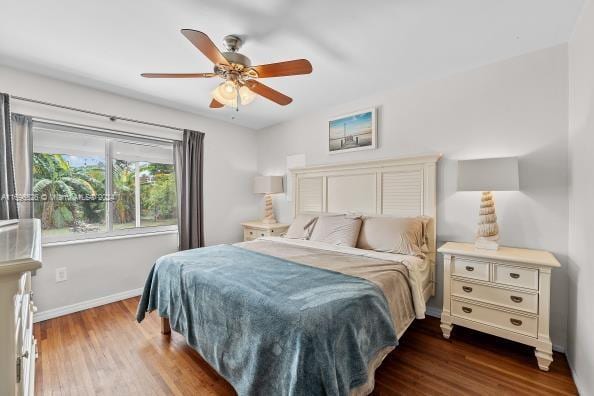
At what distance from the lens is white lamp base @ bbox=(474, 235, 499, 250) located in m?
2.09

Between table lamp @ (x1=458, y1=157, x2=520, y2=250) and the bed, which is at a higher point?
table lamp @ (x1=458, y1=157, x2=520, y2=250)

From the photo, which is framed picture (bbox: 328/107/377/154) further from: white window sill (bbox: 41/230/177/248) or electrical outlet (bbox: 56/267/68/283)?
electrical outlet (bbox: 56/267/68/283)

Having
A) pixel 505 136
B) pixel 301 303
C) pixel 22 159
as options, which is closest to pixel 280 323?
pixel 301 303

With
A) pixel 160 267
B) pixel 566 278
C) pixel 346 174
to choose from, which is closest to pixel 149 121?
pixel 160 267

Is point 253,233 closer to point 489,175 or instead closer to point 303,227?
point 303,227

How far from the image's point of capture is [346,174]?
3.26 metres

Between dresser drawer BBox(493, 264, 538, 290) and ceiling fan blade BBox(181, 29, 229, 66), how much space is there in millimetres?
2555

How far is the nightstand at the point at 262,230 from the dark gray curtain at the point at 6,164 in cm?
249

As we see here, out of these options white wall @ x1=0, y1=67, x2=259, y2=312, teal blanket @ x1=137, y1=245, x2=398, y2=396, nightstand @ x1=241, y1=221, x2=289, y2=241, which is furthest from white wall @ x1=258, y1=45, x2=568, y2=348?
white wall @ x1=0, y1=67, x2=259, y2=312

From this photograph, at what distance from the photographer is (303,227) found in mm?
3156

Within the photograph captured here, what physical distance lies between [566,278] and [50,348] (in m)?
4.16

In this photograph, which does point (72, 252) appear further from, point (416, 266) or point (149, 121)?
point (416, 266)

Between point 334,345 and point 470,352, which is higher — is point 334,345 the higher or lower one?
the higher one

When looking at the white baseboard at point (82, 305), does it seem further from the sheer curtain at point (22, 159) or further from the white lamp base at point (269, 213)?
the white lamp base at point (269, 213)
